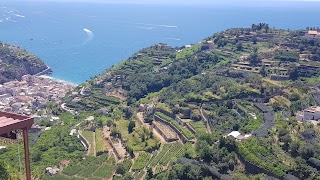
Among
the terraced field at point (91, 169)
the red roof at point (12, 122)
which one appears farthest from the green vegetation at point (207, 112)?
the red roof at point (12, 122)

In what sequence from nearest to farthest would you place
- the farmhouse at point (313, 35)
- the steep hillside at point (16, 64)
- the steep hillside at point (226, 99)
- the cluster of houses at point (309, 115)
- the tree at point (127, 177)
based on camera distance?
the steep hillside at point (226, 99)
the tree at point (127, 177)
the cluster of houses at point (309, 115)
the farmhouse at point (313, 35)
the steep hillside at point (16, 64)

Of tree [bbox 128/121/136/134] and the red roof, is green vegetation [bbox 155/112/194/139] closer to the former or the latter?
tree [bbox 128/121/136/134]

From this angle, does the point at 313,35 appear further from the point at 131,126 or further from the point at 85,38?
the point at 85,38

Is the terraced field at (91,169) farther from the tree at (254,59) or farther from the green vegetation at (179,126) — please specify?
the tree at (254,59)

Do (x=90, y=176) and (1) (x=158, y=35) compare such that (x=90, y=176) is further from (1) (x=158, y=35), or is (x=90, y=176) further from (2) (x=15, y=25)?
(2) (x=15, y=25)

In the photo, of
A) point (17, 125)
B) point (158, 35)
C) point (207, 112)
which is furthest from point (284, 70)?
point (158, 35)

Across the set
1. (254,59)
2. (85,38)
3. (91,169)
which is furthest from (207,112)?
(85,38)

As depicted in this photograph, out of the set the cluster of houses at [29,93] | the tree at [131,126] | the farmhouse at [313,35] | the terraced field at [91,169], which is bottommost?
the cluster of houses at [29,93]

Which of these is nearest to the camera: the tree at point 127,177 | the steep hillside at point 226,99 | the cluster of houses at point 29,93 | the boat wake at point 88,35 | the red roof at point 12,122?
the red roof at point 12,122
